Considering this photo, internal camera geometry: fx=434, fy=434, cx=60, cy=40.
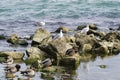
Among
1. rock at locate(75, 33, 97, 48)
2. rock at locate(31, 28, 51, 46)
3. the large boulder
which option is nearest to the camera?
the large boulder

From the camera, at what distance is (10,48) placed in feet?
76.3

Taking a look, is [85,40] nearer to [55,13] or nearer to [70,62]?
[70,62]

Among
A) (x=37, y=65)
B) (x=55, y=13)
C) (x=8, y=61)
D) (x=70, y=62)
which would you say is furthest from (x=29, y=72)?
(x=55, y=13)

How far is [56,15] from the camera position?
37.4 metres

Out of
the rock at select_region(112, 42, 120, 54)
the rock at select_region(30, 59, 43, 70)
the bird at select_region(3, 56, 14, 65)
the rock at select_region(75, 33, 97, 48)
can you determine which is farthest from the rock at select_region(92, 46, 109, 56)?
the bird at select_region(3, 56, 14, 65)

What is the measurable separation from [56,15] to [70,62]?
18.9 m

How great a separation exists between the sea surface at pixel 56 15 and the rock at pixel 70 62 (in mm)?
803

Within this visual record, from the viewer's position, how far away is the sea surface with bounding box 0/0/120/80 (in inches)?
1187

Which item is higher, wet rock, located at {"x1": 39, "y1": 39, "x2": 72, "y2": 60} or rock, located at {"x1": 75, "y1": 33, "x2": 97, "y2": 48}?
wet rock, located at {"x1": 39, "y1": 39, "x2": 72, "y2": 60}

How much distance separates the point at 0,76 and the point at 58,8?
24801mm

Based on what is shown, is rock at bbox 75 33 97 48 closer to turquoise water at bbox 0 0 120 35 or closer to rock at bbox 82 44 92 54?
rock at bbox 82 44 92 54

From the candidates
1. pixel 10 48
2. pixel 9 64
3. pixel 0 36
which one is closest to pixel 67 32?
pixel 0 36

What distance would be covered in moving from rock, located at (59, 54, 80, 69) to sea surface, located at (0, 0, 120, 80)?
80cm

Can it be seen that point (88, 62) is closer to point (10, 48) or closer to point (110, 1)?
point (10, 48)
